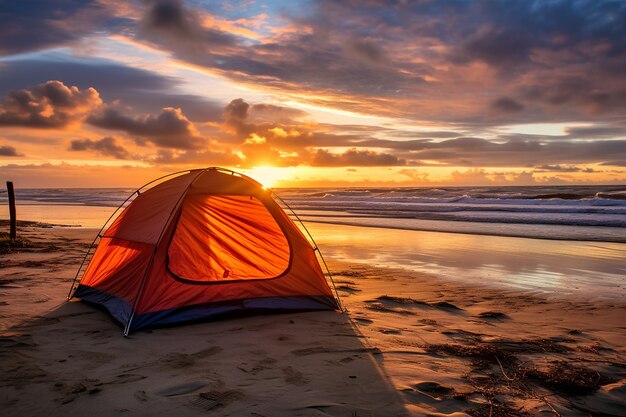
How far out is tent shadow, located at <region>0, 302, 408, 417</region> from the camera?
3861 mm

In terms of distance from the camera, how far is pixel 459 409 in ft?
12.6

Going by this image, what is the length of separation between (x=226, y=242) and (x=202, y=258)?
587 mm

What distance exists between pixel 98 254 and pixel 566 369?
22.8 ft

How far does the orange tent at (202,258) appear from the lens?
630cm

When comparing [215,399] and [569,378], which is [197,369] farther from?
[569,378]

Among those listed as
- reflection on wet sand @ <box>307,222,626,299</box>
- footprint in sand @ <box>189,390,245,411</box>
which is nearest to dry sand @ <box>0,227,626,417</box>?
footprint in sand @ <box>189,390,245,411</box>

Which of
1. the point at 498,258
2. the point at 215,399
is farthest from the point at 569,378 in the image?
the point at 498,258

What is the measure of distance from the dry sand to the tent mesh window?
1049 millimetres

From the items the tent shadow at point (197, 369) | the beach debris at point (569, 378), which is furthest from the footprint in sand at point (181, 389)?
the beach debris at point (569, 378)

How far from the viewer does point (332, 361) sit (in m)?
4.92

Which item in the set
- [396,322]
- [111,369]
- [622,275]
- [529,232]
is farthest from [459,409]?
[529,232]

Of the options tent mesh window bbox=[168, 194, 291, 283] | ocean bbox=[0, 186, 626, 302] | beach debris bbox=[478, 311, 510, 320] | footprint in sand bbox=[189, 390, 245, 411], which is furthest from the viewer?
ocean bbox=[0, 186, 626, 302]

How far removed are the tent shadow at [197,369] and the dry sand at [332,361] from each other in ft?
0.05

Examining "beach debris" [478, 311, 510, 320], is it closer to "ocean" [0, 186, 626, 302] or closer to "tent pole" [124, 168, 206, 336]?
"ocean" [0, 186, 626, 302]
